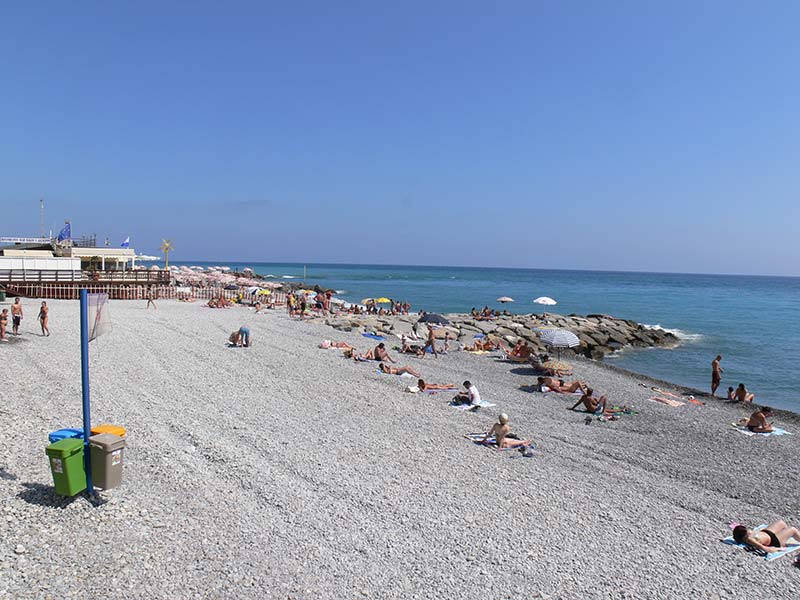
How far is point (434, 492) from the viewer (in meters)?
8.09

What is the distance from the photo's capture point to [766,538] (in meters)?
7.23

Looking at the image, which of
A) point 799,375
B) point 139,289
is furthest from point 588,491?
point 139,289

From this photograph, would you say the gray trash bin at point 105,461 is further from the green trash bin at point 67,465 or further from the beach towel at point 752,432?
the beach towel at point 752,432

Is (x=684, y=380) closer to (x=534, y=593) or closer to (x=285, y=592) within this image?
(x=534, y=593)

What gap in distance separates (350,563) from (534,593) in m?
1.96

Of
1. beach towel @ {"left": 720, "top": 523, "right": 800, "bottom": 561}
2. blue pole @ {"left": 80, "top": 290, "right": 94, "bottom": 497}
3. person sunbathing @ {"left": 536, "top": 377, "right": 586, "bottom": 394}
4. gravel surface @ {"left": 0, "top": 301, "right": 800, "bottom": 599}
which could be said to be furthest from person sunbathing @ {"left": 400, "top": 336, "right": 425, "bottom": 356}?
blue pole @ {"left": 80, "top": 290, "right": 94, "bottom": 497}

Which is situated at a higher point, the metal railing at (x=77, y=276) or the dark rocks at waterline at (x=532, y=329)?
the metal railing at (x=77, y=276)

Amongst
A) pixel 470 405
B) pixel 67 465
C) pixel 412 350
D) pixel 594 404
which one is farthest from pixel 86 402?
pixel 412 350

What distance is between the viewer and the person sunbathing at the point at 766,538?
714cm

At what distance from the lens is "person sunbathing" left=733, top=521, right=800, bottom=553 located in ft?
23.4

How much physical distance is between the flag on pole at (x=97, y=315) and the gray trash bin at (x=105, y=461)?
1.26 m

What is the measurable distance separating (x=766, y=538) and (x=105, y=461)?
8346 mm

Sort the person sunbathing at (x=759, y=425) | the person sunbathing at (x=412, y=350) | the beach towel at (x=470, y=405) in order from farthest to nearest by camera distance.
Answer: the person sunbathing at (x=412, y=350)
the beach towel at (x=470, y=405)
the person sunbathing at (x=759, y=425)

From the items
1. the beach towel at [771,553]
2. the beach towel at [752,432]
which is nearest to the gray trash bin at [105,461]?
the beach towel at [771,553]
